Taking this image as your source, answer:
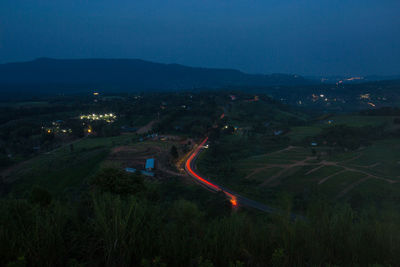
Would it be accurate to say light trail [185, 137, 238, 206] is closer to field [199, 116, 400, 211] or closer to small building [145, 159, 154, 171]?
field [199, 116, 400, 211]

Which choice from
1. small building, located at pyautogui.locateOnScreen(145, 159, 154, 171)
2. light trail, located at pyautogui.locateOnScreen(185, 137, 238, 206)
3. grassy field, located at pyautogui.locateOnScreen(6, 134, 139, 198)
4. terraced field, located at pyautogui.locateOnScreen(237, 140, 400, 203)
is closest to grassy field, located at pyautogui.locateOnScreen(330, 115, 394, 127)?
terraced field, located at pyautogui.locateOnScreen(237, 140, 400, 203)

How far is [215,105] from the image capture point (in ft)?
344

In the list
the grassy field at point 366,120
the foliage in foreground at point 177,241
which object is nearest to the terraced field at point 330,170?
the grassy field at point 366,120

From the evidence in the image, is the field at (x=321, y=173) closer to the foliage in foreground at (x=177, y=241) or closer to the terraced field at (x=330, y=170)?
the terraced field at (x=330, y=170)

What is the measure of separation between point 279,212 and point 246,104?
349 ft

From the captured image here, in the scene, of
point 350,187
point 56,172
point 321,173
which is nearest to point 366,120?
point 321,173

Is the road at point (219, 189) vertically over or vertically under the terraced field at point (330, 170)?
under

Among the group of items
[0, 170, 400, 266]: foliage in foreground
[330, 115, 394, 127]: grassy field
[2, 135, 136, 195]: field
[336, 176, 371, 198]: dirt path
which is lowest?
[2, 135, 136, 195]: field

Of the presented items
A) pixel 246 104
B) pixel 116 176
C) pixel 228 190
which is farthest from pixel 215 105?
pixel 116 176

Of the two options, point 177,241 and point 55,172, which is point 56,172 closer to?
point 55,172

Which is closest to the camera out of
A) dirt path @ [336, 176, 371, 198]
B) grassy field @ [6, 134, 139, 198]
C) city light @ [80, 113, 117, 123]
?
dirt path @ [336, 176, 371, 198]

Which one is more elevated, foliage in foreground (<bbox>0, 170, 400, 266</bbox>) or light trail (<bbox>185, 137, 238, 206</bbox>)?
foliage in foreground (<bbox>0, 170, 400, 266</bbox>)

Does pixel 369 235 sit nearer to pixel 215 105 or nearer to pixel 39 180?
pixel 39 180

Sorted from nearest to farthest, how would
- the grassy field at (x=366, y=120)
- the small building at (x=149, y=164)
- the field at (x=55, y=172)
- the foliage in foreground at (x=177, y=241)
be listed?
the foliage in foreground at (x=177, y=241) → the field at (x=55, y=172) → the small building at (x=149, y=164) → the grassy field at (x=366, y=120)
